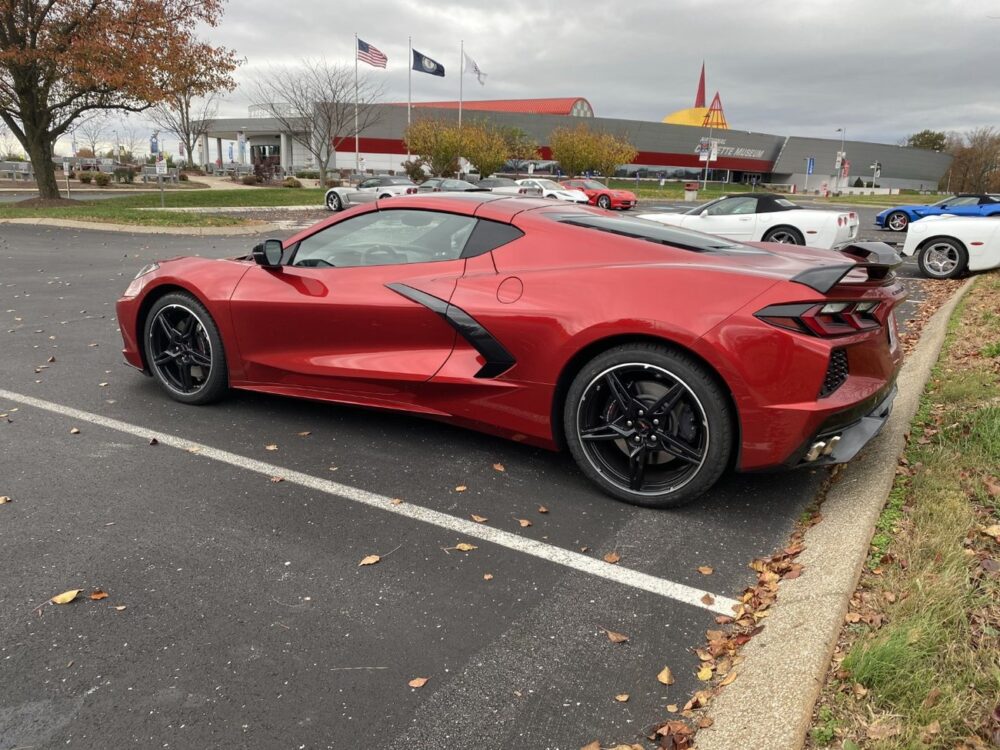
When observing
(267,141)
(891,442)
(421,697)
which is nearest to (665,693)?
(421,697)

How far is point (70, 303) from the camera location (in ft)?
28.2

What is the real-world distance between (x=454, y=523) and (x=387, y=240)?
5.97 feet

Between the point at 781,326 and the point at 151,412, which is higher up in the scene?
the point at 781,326

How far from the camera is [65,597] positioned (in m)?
2.75

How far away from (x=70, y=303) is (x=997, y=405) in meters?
9.14

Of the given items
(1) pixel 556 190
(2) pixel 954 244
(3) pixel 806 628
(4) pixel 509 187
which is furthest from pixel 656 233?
(4) pixel 509 187

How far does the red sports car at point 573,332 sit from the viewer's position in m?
3.17

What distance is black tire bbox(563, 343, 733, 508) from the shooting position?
10.7 feet

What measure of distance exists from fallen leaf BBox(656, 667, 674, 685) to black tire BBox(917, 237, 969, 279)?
11850mm

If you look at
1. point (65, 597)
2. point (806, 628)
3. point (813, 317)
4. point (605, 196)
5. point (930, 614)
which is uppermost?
point (605, 196)

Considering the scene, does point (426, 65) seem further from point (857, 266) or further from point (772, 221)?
point (857, 266)

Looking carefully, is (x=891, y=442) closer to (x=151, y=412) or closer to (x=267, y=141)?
(x=151, y=412)

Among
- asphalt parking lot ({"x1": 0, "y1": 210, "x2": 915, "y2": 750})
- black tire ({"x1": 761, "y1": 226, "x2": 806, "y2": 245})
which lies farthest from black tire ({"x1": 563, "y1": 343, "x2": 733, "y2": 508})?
black tire ({"x1": 761, "y1": 226, "x2": 806, "y2": 245})

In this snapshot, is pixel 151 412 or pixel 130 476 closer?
pixel 130 476
